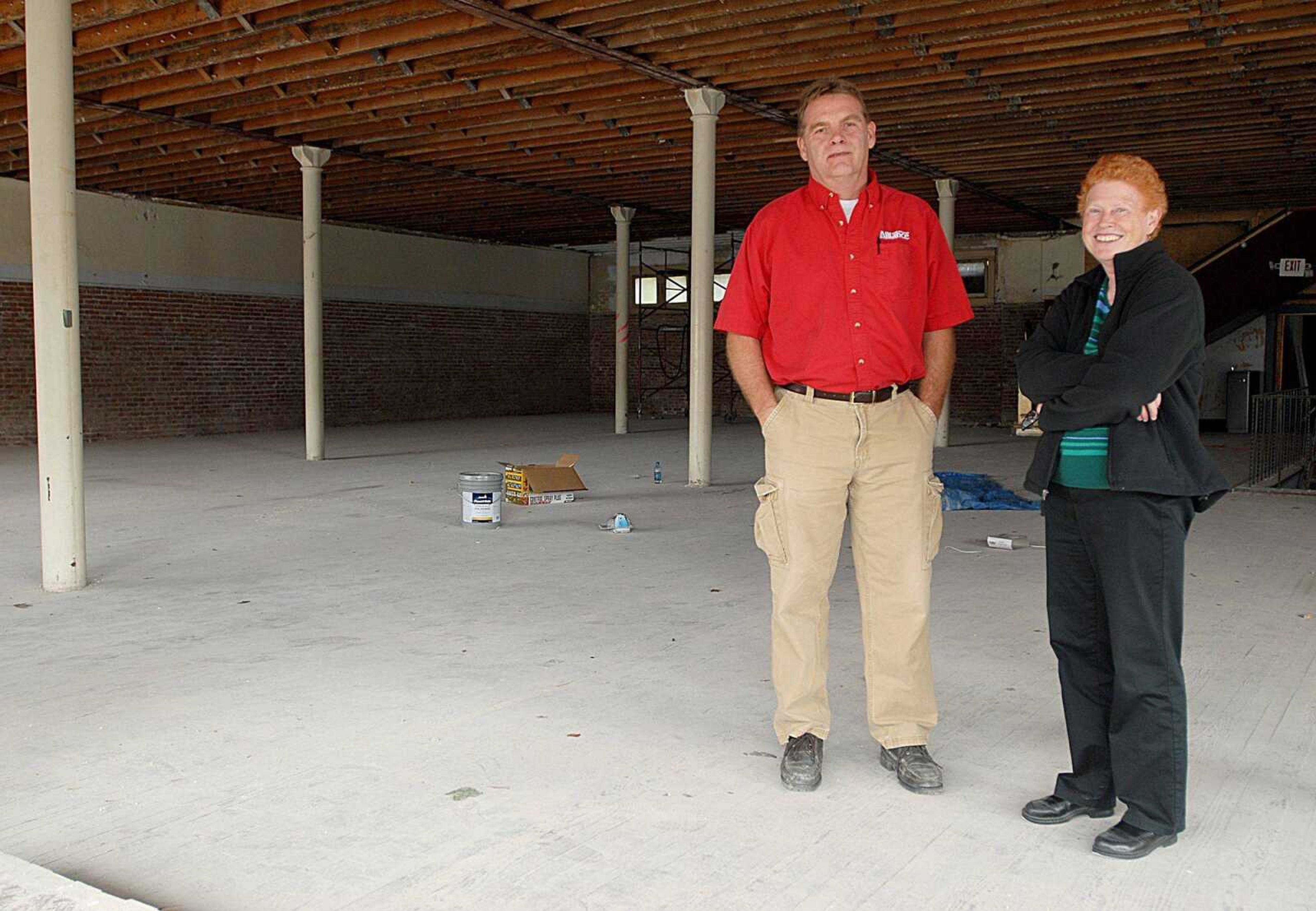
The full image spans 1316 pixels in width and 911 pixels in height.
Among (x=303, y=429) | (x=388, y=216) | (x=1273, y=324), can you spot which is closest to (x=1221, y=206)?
(x=1273, y=324)

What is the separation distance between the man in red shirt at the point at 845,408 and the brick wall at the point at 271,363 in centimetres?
1355

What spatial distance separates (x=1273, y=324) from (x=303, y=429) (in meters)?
15.0

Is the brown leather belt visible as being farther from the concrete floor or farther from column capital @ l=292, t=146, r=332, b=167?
column capital @ l=292, t=146, r=332, b=167

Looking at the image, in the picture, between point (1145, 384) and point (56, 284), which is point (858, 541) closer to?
point (1145, 384)

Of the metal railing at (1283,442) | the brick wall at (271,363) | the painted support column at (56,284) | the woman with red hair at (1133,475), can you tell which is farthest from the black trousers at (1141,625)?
the brick wall at (271,363)

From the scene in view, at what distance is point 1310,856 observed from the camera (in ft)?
8.28

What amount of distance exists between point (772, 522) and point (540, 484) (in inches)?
232

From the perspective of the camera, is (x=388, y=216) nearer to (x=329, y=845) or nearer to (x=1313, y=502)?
(x=1313, y=502)

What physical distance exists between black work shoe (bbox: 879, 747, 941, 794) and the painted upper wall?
11464 millimetres

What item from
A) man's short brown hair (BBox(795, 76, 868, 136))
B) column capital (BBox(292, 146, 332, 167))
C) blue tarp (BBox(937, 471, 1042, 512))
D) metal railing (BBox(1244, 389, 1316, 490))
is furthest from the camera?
column capital (BBox(292, 146, 332, 167))

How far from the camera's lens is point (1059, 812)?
2701mm

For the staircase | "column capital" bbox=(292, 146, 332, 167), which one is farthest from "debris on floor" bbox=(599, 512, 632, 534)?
the staircase

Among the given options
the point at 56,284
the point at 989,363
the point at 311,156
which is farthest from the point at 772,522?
the point at 989,363

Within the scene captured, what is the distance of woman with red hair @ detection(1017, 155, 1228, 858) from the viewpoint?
242 cm
